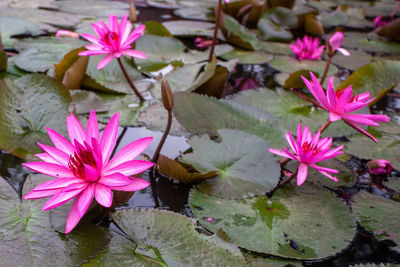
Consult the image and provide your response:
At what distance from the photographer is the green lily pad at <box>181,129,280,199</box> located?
1.20 meters

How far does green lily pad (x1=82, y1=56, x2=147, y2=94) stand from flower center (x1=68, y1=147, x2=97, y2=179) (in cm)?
98

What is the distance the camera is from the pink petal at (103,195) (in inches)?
31.6

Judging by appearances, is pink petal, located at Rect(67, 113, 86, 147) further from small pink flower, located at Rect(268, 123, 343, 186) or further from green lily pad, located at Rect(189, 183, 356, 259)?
small pink flower, located at Rect(268, 123, 343, 186)

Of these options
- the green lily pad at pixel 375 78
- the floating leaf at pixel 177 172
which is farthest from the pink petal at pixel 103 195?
the green lily pad at pixel 375 78

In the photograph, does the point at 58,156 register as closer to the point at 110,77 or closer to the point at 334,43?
the point at 110,77

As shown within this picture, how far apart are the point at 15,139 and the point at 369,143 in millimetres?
1517

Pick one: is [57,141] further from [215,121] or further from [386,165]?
[386,165]

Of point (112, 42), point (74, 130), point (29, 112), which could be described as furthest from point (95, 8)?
point (74, 130)

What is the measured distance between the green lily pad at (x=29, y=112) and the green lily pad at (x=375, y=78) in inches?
55.6

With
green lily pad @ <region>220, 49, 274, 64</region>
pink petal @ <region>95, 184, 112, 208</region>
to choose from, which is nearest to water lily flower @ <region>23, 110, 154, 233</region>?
pink petal @ <region>95, 184, 112, 208</region>

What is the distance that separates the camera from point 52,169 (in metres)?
0.86

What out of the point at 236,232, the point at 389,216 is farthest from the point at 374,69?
the point at 236,232

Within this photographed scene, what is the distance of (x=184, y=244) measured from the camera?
0.95 meters

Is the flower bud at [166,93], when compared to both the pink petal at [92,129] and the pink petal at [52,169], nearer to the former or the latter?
the pink petal at [92,129]
